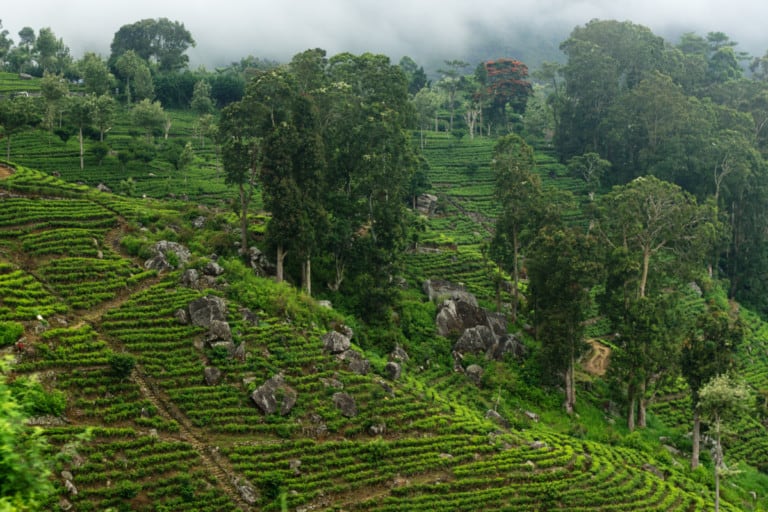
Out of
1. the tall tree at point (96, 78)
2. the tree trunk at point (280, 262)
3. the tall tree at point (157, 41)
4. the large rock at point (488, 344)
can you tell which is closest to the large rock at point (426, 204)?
the large rock at point (488, 344)

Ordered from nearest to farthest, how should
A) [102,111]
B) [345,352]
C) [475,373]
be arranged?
1. [345,352]
2. [475,373]
3. [102,111]

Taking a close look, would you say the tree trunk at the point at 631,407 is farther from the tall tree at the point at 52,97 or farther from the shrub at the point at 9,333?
the tall tree at the point at 52,97

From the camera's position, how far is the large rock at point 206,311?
34281 millimetres

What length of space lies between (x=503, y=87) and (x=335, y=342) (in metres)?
73.7

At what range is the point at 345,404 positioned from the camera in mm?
32406

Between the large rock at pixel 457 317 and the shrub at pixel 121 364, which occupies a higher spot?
the shrub at pixel 121 364

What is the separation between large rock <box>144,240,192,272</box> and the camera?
38.5m

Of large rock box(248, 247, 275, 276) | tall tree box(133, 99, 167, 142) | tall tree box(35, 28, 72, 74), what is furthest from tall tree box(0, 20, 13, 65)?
large rock box(248, 247, 275, 276)

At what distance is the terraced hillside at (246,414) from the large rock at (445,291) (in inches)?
313

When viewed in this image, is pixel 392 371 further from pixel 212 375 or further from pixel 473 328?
pixel 212 375

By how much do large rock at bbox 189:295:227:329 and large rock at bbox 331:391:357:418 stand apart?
824 cm

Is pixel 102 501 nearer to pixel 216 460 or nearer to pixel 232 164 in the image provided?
pixel 216 460

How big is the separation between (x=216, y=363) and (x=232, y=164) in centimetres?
1722

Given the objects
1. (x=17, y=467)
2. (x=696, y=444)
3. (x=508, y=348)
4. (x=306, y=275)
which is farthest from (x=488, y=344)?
(x=17, y=467)
